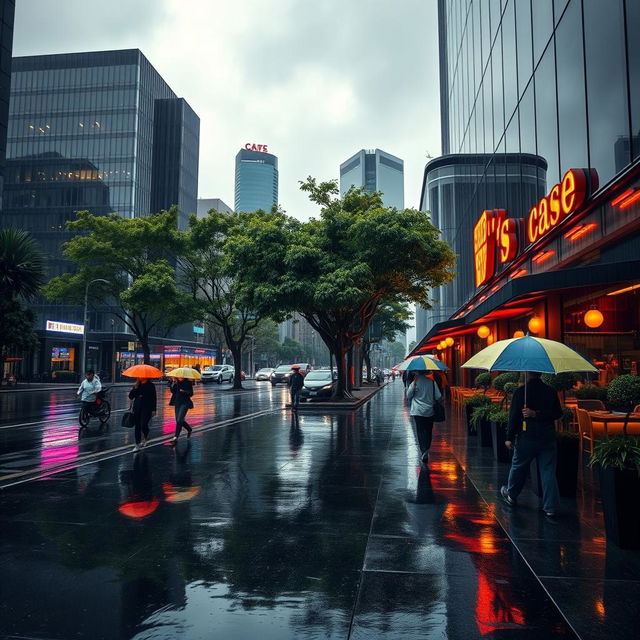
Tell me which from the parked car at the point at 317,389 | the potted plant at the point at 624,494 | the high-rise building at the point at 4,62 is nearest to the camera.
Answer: the potted plant at the point at 624,494

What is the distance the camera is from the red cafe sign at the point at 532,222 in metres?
11.9

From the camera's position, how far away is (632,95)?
9852 mm

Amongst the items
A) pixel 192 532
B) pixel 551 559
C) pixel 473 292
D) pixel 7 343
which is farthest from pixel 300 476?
pixel 7 343

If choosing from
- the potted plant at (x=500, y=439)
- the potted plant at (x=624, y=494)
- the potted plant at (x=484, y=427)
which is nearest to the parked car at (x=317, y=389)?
the potted plant at (x=484, y=427)

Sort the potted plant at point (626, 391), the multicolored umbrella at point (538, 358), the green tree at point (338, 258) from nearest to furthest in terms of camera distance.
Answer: the multicolored umbrella at point (538, 358)
the potted plant at point (626, 391)
the green tree at point (338, 258)

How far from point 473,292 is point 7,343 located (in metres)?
29.6

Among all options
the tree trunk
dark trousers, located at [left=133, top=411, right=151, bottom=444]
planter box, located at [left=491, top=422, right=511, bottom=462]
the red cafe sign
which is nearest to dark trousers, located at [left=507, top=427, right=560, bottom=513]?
planter box, located at [left=491, top=422, right=511, bottom=462]

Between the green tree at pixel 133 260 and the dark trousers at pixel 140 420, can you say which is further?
the green tree at pixel 133 260

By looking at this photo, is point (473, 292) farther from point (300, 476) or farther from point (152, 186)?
point (152, 186)

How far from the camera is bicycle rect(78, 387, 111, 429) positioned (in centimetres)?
1562

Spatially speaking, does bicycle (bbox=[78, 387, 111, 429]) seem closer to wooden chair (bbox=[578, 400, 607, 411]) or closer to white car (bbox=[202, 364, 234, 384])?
wooden chair (bbox=[578, 400, 607, 411])

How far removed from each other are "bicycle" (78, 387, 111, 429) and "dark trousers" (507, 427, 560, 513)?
42.1 ft

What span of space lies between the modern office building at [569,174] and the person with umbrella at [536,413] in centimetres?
358

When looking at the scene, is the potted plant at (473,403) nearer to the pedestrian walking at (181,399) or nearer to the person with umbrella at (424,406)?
the person with umbrella at (424,406)
